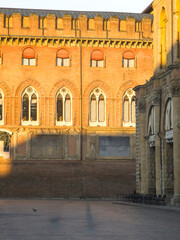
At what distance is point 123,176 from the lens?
5791 centimetres

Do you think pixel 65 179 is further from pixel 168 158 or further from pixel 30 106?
pixel 168 158

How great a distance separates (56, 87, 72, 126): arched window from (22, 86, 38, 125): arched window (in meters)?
2.06

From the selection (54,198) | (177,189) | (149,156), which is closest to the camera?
(177,189)

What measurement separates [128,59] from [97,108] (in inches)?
229

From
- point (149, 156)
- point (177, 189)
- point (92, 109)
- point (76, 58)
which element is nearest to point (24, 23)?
point (76, 58)

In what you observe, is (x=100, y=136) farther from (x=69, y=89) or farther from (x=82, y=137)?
(x=69, y=89)

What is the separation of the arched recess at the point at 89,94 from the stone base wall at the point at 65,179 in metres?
4.25

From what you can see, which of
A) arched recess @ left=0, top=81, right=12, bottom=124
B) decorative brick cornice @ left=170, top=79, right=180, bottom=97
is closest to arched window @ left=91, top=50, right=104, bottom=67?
arched recess @ left=0, top=81, right=12, bottom=124

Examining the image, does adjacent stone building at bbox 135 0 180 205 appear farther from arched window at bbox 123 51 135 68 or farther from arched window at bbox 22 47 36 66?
arched window at bbox 22 47 36 66

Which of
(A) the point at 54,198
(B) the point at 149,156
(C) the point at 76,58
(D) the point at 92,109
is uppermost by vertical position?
(C) the point at 76,58

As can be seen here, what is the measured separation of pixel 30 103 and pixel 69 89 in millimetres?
3892

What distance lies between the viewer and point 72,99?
5916 cm

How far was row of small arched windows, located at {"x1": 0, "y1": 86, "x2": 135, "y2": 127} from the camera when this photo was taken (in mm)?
58531

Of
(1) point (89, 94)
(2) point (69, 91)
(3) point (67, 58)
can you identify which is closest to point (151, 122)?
(1) point (89, 94)
